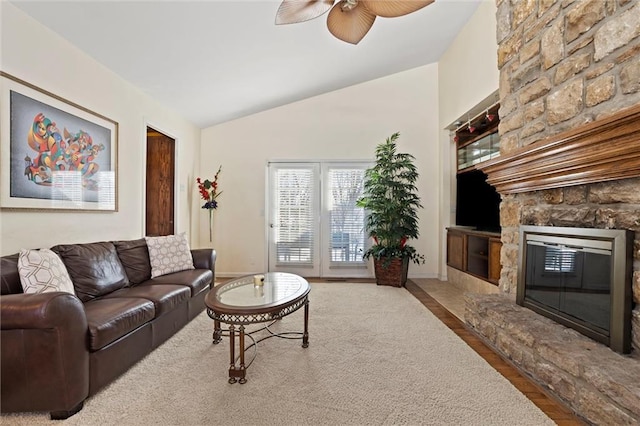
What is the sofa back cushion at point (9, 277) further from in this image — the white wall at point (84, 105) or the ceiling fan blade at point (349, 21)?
the ceiling fan blade at point (349, 21)

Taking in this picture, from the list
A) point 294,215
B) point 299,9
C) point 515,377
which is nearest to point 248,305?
point 515,377

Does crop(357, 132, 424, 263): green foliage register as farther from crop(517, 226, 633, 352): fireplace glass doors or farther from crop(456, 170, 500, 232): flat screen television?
crop(517, 226, 633, 352): fireplace glass doors

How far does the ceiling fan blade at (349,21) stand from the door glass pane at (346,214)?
9.43 ft

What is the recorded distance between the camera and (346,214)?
5027 mm

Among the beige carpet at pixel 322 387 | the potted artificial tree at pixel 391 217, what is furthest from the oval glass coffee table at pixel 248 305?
the potted artificial tree at pixel 391 217

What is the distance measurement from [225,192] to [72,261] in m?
2.91

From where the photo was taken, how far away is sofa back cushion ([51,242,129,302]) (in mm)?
2268

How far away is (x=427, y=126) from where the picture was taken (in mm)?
4988

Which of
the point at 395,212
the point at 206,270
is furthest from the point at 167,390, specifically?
the point at 395,212

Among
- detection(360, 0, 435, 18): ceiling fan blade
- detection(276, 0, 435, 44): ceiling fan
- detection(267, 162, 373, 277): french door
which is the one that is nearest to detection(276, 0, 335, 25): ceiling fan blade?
detection(276, 0, 435, 44): ceiling fan

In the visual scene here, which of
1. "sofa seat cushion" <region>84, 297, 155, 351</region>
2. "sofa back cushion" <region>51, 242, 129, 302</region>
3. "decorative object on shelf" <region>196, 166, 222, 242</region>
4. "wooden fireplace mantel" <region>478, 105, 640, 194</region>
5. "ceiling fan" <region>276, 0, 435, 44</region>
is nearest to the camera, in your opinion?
"wooden fireplace mantel" <region>478, 105, 640, 194</region>

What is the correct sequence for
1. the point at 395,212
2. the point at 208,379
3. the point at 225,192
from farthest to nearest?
the point at 225,192, the point at 395,212, the point at 208,379

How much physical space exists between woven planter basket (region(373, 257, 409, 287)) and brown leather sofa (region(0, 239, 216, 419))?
8.93 ft

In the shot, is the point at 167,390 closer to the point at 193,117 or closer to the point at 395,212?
the point at 395,212
